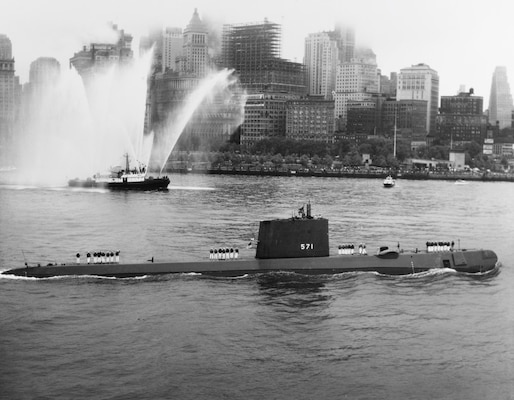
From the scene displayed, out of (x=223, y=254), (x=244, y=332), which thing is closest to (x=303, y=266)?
(x=223, y=254)

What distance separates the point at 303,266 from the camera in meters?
37.1

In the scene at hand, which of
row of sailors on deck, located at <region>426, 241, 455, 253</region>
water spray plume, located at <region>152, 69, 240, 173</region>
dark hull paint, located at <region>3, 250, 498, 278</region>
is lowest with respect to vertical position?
dark hull paint, located at <region>3, 250, 498, 278</region>

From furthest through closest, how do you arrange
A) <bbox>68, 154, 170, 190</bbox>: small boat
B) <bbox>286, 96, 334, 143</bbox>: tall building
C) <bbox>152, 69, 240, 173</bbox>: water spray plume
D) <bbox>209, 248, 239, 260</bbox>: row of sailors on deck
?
<bbox>286, 96, 334, 143</bbox>: tall building
<bbox>152, 69, 240, 173</bbox>: water spray plume
<bbox>68, 154, 170, 190</bbox>: small boat
<bbox>209, 248, 239, 260</bbox>: row of sailors on deck

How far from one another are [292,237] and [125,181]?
55170 mm

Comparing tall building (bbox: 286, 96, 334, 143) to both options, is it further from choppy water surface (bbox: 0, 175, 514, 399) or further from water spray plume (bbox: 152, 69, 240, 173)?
choppy water surface (bbox: 0, 175, 514, 399)

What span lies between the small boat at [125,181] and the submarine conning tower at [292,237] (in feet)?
176

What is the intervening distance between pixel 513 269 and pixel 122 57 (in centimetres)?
10663

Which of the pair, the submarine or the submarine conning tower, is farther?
the submarine conning tower

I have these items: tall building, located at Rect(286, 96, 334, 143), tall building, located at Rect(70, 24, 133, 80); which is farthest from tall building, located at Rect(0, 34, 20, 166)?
tall building, located at Rect(286, 96, 334, 143)

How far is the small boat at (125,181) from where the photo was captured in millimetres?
89875

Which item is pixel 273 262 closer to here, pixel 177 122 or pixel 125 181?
pixel 125 181

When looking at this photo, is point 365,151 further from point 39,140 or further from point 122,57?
point 39,140

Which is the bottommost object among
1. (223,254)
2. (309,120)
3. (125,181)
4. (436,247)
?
(223,254)

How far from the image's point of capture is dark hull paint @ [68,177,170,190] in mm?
89875
